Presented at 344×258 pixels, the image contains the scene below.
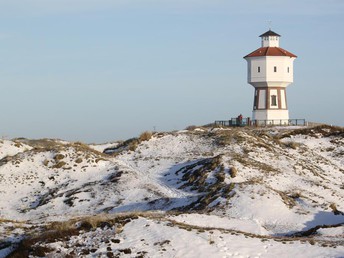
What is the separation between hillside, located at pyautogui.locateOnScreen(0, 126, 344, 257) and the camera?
26.0 metres

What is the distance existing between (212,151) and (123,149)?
994 centimetres

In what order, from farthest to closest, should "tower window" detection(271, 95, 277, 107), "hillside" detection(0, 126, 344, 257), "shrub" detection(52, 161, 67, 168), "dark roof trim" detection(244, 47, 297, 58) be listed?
"dark roof trim" detection(244, 47, 297, 58)
"tower window" detection(271, 95, 277, 107)
"shrub" detection(52, 161, 67, 168)
"hillside" detection(0, 126, 344, 257)

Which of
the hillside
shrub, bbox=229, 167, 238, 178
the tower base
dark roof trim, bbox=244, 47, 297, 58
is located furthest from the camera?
dark roof trim, bbox=244, 47, 297, 58

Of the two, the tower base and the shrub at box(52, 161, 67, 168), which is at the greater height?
the tower base

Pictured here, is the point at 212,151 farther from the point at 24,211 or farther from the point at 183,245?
the point at 183,245

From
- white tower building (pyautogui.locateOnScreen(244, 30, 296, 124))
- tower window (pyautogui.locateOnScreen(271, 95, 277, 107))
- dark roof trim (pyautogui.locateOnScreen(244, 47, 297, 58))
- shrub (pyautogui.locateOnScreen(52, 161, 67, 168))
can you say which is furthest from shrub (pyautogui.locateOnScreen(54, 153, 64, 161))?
dark roof trim (pyautogui.locateOnScreen(244, 47, 297, 58))

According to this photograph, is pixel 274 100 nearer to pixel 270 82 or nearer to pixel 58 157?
pixel 270 82

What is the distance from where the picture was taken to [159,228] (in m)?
27.1

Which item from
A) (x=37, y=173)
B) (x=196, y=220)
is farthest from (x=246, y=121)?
(x=196, y=220)

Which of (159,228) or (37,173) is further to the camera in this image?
(37,173)

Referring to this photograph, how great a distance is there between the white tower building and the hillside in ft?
66.8

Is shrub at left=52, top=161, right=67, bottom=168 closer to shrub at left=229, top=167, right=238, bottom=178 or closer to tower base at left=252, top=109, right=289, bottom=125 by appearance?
shrub at left=229, top=167, right=238, bottom=178

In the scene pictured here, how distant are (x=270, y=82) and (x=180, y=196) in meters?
52.7

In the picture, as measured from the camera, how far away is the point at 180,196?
46531 millimetres
